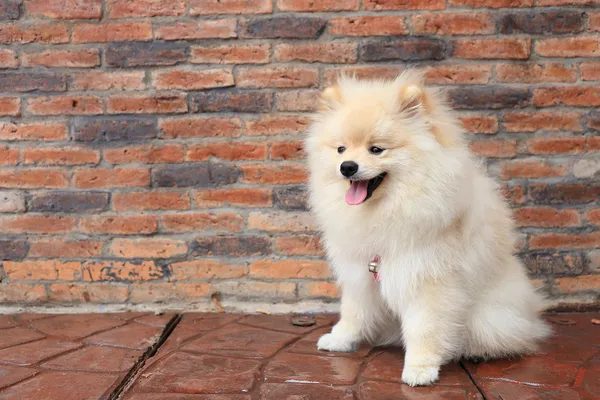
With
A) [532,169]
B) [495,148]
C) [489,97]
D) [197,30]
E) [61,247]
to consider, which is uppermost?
[197,30]

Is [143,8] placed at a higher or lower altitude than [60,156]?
higher

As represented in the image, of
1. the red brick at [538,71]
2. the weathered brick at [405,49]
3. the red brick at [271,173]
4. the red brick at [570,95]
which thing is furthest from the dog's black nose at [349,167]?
the red brick at [570,95]

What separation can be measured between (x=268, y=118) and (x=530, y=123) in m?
1.41

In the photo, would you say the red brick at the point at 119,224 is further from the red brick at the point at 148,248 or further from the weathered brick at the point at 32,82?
the weathered brick at the point at 32,82

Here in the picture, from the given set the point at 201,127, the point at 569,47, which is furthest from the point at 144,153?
the point at 569,47

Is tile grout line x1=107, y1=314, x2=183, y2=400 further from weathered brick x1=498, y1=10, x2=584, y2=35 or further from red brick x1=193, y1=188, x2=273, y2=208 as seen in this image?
weathered brick x1=498, y1=10, x2=584, y2=35

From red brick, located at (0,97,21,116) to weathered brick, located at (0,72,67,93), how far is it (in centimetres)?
5

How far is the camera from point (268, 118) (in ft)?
9.82

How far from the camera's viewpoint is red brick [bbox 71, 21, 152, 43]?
2934 mm

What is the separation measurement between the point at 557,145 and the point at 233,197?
5.84ft

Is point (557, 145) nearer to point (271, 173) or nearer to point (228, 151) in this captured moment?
point (271, 173)

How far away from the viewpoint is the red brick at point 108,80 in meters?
2.97

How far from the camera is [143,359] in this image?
2424 mm

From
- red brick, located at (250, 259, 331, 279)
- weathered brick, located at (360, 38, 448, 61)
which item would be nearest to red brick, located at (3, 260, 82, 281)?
red brick, located at (250, 259, 331, 279)
